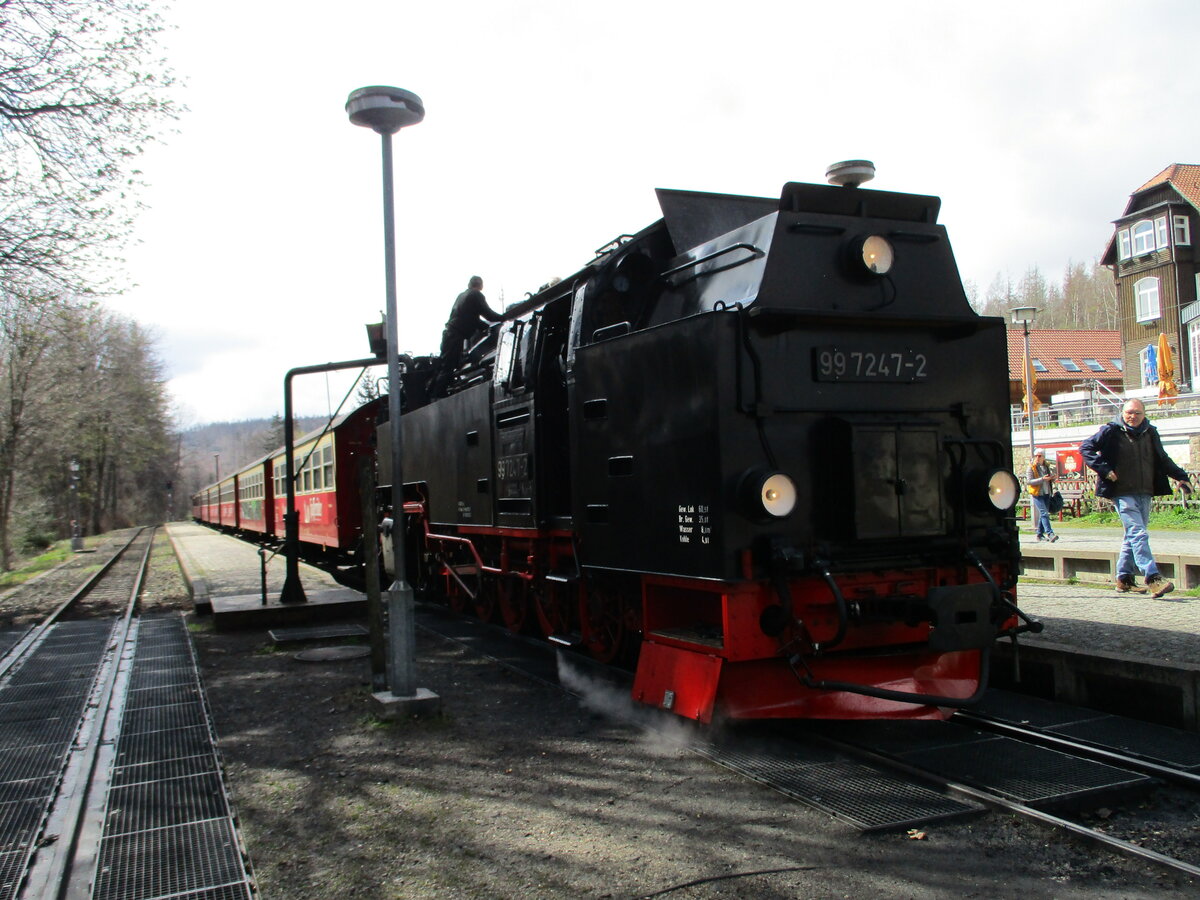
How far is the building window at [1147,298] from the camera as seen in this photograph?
1468 inches

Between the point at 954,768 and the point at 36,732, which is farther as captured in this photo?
the point at 36,732

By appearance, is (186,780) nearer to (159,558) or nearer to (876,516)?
(876,516)

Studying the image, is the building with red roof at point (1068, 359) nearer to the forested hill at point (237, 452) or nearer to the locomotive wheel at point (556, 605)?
the forested hill at point (237, 452)

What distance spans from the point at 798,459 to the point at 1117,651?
2765 mm

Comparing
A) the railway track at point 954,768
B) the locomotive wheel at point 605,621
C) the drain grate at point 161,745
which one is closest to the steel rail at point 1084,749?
the railway track at point 954,768

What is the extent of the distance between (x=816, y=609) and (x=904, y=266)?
2078 millimetres

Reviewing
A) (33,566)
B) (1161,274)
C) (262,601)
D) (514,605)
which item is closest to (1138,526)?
(514,605)

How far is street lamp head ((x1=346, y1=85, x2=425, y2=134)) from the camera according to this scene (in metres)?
5.83

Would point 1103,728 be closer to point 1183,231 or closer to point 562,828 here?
point 562,828

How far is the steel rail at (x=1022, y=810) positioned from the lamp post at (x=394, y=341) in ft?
8.68

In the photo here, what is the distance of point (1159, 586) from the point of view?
8.23 metres

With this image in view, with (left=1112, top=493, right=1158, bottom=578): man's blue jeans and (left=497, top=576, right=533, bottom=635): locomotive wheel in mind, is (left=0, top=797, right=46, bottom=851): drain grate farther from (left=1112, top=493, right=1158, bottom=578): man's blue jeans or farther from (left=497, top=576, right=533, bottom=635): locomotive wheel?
(left=1112, top=493, right=1158, bottom=578): man's blue jeans

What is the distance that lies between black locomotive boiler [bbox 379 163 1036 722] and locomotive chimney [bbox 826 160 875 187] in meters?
0.03

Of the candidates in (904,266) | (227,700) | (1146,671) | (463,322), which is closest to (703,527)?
(904,266)
